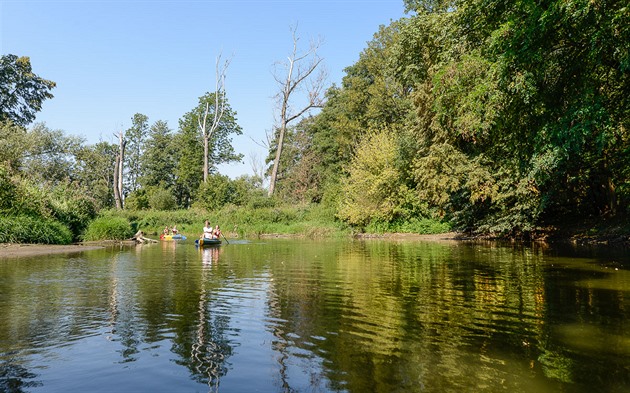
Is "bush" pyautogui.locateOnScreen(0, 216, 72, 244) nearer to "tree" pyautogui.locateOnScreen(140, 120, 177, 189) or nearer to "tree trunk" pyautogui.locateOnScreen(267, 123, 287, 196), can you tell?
"tree trunk" pyautogui.locateOnScreen(267, 123, 287, 196)

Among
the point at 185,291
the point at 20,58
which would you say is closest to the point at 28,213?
the point at 185,291

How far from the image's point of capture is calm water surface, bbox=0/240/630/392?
16.1ft

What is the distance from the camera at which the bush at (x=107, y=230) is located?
30.8 meters

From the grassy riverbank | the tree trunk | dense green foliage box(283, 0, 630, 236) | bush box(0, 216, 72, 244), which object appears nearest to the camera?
dense green foliage box(283, 0, 630, 236)

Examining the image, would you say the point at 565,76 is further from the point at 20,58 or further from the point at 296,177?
the point at 20,58

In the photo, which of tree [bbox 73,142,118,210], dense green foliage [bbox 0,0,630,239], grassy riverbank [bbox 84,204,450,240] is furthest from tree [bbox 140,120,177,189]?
grassy riverbank [bbox 84,204,450,240]

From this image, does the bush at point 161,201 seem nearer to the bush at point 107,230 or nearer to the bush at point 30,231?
the bush at point 107,230

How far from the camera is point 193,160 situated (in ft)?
232

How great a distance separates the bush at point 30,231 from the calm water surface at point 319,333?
12.5 metres

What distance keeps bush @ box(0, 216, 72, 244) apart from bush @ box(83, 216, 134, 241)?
13.5 ft

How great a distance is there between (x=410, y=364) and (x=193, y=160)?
68670 mm

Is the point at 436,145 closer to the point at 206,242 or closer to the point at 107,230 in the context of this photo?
the point at 206,242

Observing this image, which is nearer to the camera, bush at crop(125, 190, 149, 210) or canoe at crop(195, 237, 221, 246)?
canoe at crop(195, 237, 221, 246)

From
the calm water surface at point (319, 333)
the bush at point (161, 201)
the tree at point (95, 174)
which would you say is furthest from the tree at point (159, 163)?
the calm water surface at point (319, 333)
